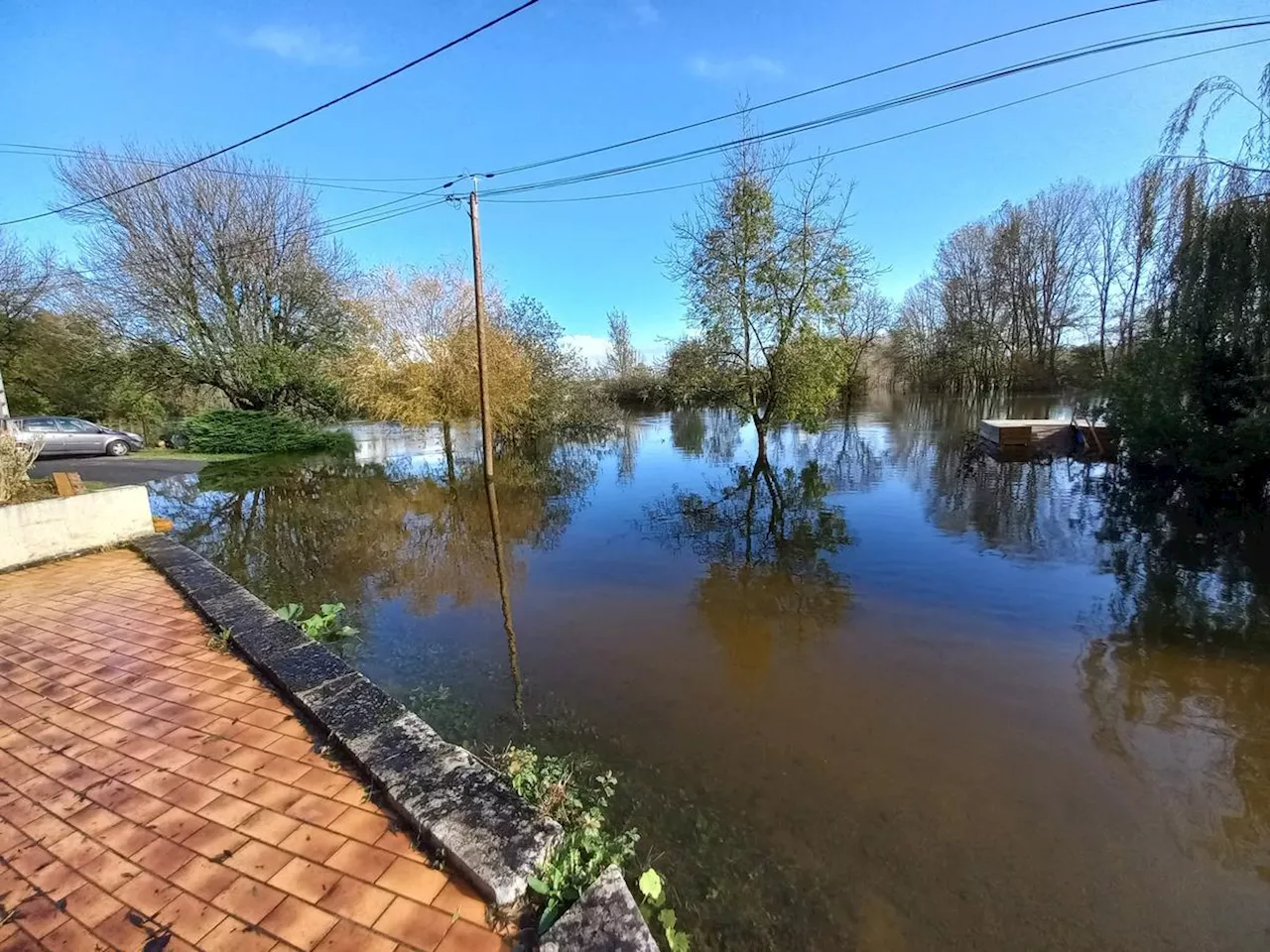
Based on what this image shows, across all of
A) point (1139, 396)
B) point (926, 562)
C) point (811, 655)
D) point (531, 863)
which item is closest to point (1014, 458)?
point (1139, 396)

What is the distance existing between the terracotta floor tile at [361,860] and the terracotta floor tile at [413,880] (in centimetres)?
3

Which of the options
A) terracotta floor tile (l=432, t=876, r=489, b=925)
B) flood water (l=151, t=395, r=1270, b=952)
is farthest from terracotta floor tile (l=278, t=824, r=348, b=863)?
flood water (l=151, t=395, r=1270, b=952)

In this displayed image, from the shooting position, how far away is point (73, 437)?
52.9 feet

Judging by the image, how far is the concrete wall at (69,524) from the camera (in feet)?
17.3

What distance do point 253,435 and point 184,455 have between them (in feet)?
6.77

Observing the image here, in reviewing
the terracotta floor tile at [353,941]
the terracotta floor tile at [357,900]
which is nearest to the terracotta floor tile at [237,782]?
the terracotta floor tile at [357,900]

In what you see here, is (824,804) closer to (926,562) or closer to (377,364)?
(926,562)

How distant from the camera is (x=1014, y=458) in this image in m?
13.5

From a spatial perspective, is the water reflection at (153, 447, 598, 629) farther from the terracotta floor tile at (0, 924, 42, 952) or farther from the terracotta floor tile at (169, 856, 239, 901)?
the terracotta floor tile at (0, 924, 42, 952)

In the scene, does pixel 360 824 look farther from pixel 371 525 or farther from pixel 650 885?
pixel 371 525

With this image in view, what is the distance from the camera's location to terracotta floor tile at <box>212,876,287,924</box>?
64.5 inches

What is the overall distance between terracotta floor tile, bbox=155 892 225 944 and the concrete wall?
19.5ft

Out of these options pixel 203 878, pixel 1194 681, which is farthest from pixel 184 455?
pixel 1194 681

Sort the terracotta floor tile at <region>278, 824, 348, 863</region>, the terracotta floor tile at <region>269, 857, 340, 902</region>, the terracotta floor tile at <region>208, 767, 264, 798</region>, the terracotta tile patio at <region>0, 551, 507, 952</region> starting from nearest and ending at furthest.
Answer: the terracotta tile patio at <region>0, 551, 507, 952</region>
the terracotta floor tile at <region>269, 857, 340, 902</region>
the terracotta floor tile at <region>278, 824, 348, 863</region>
the terracotta floor tile at <region>208, 767, 264, 798</region>
